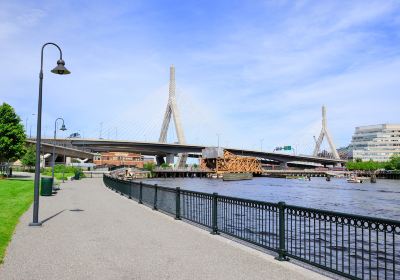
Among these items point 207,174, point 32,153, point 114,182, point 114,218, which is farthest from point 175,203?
point 207,174

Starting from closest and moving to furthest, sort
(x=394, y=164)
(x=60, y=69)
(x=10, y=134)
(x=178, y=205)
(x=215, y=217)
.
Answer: (x=215, y=217)
(x=60, y=69)
(x=178, y=205)
(x=10, y=134)
(x=394, y=164)

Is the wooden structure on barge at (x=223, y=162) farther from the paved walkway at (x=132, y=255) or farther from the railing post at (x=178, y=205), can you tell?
the paved walkway at (x=132, y=255)

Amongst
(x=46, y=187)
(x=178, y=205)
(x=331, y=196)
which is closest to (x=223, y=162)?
(x=331, y=196)

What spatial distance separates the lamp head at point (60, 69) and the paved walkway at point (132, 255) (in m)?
5.29

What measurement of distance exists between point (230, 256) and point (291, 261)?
1.28m

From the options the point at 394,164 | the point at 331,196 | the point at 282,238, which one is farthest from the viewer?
the point at 394,164

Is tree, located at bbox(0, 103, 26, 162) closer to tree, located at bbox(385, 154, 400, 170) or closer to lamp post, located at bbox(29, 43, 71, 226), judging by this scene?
lamp post, located at bbox(29, 43, 71, 226)

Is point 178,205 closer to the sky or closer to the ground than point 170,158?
closer to the ground

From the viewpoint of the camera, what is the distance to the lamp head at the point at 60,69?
49.4 ft

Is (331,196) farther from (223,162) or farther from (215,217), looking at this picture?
(223,162)

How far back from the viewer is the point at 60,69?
49.4ft

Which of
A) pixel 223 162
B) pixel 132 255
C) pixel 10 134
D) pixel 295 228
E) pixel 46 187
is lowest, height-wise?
pixel 132 255

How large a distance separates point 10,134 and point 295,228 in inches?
1928

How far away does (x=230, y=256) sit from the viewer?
29.9 ft
